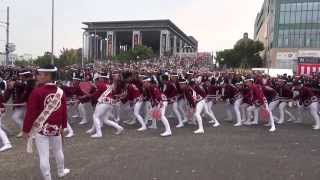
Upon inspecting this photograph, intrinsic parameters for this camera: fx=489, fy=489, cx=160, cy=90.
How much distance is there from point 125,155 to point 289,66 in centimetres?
7272

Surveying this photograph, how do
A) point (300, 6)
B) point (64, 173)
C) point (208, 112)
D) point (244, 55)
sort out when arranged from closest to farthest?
1. point (64, 173)
2. point (208, 112)
3. point (300, 6)
4. point (244, 55)

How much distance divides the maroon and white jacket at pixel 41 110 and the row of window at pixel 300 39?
257ft

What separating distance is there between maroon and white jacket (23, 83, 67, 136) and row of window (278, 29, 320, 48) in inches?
3081

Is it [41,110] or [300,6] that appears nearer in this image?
[41,110]

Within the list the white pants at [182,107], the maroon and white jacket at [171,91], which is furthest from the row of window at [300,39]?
the maroon and white jacket at [171,91]

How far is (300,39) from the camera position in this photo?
268 ft

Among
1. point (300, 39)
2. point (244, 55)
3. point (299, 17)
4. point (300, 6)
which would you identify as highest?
point (300, 6)

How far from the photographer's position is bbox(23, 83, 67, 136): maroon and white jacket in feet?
22.6

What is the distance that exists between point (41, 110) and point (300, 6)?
262ft

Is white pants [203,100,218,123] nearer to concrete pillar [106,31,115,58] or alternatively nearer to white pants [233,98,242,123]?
white pants [233,98,242,123]

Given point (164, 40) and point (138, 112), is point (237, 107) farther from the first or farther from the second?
point (164, 40)

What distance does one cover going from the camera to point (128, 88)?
1441cm

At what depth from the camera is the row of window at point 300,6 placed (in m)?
80.4

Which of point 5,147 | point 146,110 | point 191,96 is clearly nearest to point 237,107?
point 191,96
